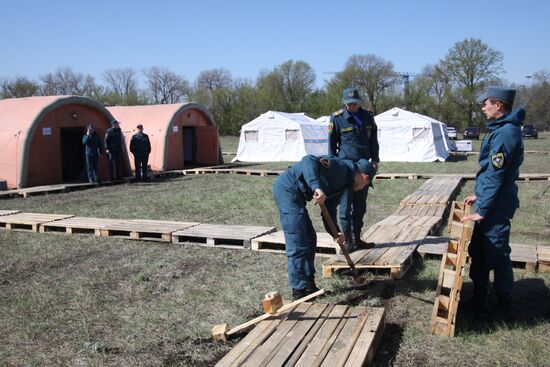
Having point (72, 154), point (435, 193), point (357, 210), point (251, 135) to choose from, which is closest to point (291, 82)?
point (251, 135)

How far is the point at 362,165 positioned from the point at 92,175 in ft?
41.2

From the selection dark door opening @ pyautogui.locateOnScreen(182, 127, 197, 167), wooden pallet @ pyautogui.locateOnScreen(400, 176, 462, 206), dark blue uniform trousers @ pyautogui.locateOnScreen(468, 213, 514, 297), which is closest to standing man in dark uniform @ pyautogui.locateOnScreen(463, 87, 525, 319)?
dark blue uniform trousers @ pyautogui.locateOnScreen(468, 213, 514, 297)

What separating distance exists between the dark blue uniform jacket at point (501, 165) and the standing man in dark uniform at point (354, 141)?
2.03 metres

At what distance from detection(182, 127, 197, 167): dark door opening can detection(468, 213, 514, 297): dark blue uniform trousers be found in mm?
18927

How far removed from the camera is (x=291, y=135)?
82.3 feet

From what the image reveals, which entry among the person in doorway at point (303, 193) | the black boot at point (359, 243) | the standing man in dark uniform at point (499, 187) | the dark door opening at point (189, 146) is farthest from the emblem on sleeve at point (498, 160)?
the dark door opening at point (189, 146)

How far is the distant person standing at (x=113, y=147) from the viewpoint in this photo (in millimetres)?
15891

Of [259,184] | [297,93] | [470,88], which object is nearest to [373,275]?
[259,184]

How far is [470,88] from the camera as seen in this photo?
54.9 metres

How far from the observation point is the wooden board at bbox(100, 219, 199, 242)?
776 centimetres

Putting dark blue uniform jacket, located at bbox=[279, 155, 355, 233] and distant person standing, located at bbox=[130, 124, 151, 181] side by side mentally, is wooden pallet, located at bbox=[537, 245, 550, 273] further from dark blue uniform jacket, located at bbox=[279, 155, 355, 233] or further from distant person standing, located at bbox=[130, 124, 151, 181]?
distant person standing, located at bbox=[130, 124, 151, 181]

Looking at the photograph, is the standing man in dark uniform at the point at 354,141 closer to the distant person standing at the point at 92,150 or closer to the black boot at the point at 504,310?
the black boot at the point at 504,310

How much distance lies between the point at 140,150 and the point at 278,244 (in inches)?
420

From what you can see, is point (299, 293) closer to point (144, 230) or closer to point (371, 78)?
point (144, 230)
